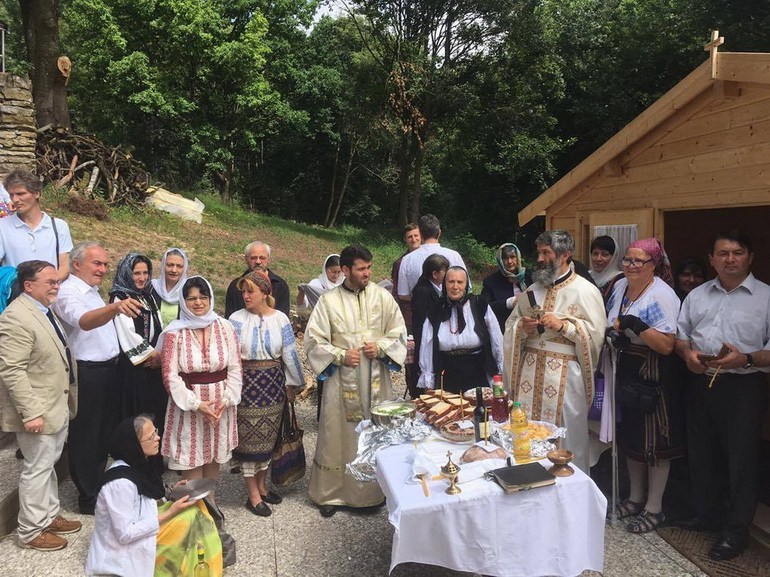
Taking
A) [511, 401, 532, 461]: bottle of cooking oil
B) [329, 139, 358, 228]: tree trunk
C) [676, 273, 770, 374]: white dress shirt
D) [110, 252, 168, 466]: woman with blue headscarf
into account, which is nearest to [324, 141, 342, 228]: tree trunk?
[329, 139, 358, 228]: tree trunk

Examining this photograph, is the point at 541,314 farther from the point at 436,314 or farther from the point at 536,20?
the point at 536,20

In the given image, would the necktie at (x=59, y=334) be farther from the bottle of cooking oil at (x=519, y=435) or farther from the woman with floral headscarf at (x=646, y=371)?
the woman with floral headscarf at (x=646, y=371)

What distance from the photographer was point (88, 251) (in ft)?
15.3

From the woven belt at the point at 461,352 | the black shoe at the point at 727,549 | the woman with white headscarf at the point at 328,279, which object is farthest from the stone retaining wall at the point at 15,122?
the black shoe at the point at 727,549

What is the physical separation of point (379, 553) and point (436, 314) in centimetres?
190

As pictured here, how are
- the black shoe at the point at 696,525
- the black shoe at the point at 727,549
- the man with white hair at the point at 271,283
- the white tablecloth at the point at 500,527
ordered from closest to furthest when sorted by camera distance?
the white tablecloth at the point at 500,527 < the black shoe at the point at 727,549 < the black shoe at the point at 696,525 < the man with white hair at the point at 271,283

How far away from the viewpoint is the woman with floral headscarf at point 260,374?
460 cm

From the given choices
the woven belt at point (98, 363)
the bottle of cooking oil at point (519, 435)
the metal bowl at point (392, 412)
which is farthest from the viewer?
the woven belt at point (98, 363)

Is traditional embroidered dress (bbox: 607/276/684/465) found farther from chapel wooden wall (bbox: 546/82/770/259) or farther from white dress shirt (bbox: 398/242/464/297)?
white dress shirt (bbox: 398/242/464/297)

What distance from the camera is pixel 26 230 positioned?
Result: 484 cm

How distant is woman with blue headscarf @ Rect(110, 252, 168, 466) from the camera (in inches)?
187

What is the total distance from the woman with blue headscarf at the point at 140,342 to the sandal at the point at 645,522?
3.89 metres

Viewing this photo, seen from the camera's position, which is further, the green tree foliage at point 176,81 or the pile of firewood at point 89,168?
the green tree foliage at point 176,81

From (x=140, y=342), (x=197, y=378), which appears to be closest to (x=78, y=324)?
(x=140, y=342)
